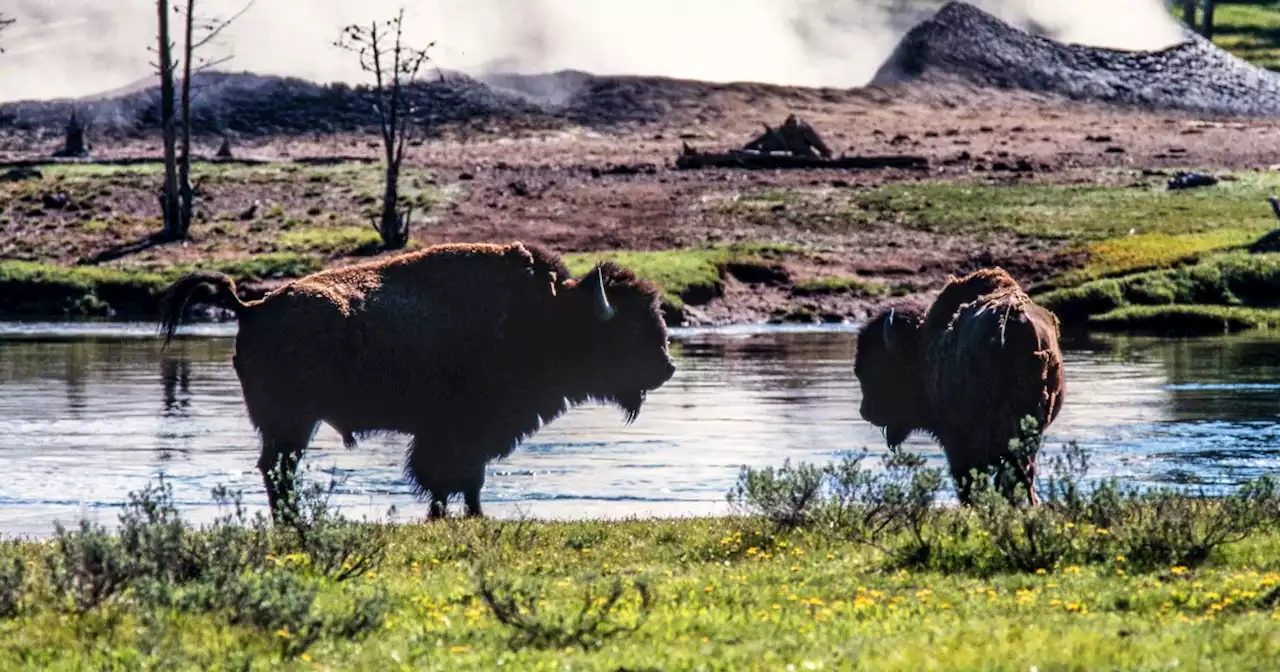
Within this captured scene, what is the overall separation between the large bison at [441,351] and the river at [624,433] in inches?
30.5

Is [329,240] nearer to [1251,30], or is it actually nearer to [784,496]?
[784,496]

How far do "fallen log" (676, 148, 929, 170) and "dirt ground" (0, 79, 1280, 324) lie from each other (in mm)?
686

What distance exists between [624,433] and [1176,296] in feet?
65.4

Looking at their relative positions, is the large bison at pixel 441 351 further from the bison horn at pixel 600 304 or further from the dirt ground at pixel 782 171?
the dirt ground at pixel 782 171

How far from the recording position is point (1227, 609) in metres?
10.1

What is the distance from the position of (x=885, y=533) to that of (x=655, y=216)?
36.3 m

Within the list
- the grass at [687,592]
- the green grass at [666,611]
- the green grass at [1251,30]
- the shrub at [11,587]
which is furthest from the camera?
the green grass at [1251,30]

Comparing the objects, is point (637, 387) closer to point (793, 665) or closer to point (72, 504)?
point (72, 504)

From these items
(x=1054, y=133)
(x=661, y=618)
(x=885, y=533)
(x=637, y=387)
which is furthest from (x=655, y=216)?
(x=661, y=618)

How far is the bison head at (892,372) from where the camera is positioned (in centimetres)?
1792

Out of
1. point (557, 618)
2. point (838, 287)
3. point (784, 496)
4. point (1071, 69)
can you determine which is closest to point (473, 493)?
point (784, 496)

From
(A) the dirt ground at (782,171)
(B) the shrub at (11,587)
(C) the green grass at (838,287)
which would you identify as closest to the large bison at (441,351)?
(B) the shrub at (11,587)

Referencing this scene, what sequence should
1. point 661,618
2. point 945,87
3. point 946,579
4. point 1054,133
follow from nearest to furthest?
point 661,618 → point 946,579 → point 1054,133 → point 945,87

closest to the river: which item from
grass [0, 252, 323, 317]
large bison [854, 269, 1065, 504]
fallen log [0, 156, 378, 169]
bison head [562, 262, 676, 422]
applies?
bison head [562, 262, 676, 422]
